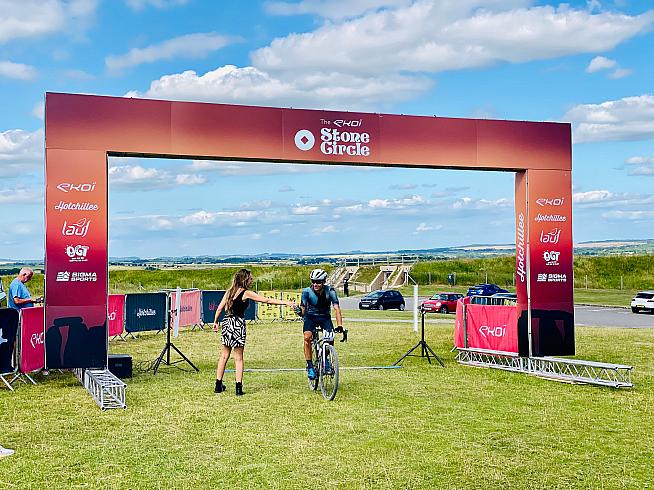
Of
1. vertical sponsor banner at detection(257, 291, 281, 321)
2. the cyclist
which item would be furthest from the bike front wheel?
vertical sponsor banner at detection(257, 291, 281, 321)

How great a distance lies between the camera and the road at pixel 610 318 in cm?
2909

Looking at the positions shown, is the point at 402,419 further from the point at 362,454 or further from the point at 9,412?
the point at 9,412

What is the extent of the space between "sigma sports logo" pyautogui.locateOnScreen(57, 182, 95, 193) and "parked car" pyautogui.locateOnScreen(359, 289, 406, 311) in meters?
30.1

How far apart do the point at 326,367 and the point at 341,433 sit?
91.8 inches

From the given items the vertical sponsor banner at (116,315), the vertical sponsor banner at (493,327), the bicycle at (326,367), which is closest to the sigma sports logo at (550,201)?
the vertical sponsor banner at (493,327)

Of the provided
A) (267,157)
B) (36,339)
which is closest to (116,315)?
(36,339)

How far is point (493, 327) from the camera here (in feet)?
49.1

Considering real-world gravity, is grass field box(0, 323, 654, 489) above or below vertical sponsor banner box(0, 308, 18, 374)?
below

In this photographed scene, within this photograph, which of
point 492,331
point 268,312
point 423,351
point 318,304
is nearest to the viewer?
point 318,304

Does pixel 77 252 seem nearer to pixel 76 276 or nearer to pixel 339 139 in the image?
pixel 76 276

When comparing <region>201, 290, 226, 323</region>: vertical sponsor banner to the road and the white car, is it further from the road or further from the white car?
the white car

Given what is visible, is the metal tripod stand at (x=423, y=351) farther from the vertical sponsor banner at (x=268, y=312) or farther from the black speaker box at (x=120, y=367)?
the vertical sponsor banner at (x=268, y=312)

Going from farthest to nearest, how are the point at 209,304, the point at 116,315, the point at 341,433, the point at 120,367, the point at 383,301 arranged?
the point at 383,301
the point at 209,304
the point at 116,315
the point at 120,367
the point at 341,433

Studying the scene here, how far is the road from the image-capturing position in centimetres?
2909
